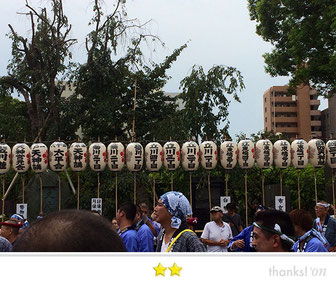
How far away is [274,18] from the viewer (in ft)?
58.2

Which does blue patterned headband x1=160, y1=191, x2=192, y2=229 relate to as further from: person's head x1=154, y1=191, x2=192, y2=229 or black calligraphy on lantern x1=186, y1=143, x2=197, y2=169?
black calligraphy on lantern x1=186, y1=143, x2=197, y2=169

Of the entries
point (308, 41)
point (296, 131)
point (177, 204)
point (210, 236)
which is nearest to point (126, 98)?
point (308, 41)

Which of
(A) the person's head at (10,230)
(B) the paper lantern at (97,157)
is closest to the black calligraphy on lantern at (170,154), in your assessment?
(B) the paper lantern at (97,157)

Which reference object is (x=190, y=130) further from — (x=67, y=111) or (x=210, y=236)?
(x=210, y=236)

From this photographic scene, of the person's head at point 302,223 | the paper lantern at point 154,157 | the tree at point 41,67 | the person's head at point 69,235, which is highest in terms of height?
the tree at point 41,67

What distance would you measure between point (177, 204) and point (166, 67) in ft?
59.9

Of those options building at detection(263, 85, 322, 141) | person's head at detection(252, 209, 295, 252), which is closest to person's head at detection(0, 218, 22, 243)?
person's head at detection(252, 209, 295, 252)

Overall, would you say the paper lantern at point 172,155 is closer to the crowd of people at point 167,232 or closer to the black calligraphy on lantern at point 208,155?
the black calligraphy on lantern at point 208,155

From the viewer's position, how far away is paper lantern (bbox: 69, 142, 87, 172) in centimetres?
1349

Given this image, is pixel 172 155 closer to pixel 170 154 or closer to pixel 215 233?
pixel 170 154

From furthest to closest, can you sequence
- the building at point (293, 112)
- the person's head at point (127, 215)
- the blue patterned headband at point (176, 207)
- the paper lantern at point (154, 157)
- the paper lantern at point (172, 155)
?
1. the building at point (293, 112)
2. the paper lantern at point (154, 157)
3. the paper lantern at point (172, 155)
4. the person's head at point (127, 215)
5. the blue patterned headband at point (176, 207)

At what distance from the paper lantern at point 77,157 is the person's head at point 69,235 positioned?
12648 millimetres

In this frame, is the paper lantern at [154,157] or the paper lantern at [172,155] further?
the paper lantern at [154,157]

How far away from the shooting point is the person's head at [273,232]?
9.87ft
